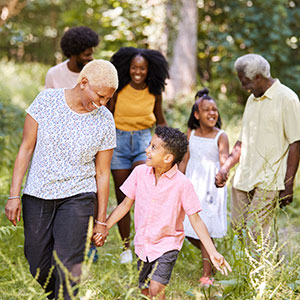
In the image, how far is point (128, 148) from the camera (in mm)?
4410

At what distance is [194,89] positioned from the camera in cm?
1121

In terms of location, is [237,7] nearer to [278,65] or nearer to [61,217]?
[278,65]

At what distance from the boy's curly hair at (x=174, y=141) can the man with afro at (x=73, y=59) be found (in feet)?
4.95

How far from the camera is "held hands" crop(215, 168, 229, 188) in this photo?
4.05m

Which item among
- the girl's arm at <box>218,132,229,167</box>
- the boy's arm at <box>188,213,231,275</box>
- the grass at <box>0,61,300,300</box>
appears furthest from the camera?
the girl's arm at <box>218,132,229,167</box>

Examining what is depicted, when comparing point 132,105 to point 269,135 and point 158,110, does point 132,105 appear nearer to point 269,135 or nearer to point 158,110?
point 158,110

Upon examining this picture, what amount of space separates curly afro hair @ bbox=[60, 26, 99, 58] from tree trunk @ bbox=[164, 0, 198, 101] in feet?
20.4

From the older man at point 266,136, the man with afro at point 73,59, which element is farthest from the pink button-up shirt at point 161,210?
the man with afro at point 73,59

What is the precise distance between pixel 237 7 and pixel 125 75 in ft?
28.5

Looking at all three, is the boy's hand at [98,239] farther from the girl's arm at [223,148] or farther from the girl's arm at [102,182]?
the girl's arm at [223,148]

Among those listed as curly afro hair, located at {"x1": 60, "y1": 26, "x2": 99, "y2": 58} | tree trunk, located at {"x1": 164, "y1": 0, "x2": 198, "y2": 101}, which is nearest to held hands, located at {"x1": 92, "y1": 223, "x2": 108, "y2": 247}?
curly afro hair, located at {"x1": 60, "y1": 26, "x2": 99, "y2": 58}

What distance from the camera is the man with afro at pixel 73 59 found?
4.44 meters

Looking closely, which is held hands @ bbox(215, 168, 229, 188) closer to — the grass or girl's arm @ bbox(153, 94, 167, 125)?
the grass

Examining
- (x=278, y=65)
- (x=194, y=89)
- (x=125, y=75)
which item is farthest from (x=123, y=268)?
(x=278, y=65)
